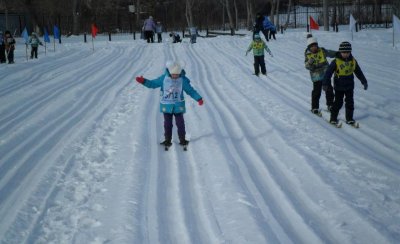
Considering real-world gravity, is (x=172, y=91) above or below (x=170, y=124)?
above

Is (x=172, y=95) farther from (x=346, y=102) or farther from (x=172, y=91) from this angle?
(x=346, y=102)

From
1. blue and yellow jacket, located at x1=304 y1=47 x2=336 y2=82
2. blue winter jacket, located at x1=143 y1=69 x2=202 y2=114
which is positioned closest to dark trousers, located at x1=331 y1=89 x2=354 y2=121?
blue and yellow jacket, located at x1=304 y1=47 x2=336 y2=82

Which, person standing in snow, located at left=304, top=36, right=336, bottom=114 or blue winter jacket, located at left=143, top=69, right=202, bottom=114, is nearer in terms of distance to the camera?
blue winter jacket, located at left=143, top=69, right=202, bottom=114

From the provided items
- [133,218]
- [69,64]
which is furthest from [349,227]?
[69,64]

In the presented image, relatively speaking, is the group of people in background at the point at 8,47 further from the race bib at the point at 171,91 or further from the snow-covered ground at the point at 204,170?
the race bib at the point at 171,91

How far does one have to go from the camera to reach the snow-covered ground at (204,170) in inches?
170

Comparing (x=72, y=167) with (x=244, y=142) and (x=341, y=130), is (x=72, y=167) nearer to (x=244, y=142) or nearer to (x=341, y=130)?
(x=244, y=142)

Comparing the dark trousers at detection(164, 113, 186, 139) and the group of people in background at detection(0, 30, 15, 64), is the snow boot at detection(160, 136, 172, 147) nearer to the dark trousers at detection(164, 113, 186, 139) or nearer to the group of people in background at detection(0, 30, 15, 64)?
the dark trousers at detection(164, 113, 186, 139)

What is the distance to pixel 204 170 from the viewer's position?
234 inches

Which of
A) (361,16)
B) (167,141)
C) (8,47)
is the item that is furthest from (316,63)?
(361,16)

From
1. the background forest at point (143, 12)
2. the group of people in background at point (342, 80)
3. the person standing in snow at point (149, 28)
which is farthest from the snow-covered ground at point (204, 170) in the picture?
the background forest at point (143, 12)

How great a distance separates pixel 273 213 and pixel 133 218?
1561 mm

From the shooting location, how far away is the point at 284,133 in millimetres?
7523

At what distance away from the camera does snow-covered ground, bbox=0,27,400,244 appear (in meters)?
4.32
